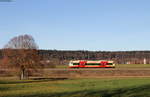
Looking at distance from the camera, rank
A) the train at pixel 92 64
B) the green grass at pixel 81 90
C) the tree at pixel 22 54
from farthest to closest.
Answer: the train at pixel 92 64 → the tree at pixel 22 54 → the green grass at pixel 81 90

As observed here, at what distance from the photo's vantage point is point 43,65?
186 ft

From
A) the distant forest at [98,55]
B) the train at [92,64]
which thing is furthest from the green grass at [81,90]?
the distant forest at [98,55]

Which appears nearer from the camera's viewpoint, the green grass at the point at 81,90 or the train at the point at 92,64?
the green grass at the point at 81,90

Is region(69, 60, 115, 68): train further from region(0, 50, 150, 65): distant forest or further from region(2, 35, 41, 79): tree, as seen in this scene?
region(0, 50, 150, 65): distant forest

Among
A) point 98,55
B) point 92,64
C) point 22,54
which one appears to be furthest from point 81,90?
point 98,55

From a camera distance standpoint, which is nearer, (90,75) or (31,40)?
(31,40)

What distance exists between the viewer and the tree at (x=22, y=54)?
176 feet

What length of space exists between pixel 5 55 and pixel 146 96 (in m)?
38.7

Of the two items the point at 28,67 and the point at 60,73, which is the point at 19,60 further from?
the point at 60,73

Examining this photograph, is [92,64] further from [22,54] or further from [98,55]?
[98,55]

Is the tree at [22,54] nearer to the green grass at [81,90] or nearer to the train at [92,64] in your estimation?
the green grass at [81,90]

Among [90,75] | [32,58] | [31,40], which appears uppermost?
[31,40]

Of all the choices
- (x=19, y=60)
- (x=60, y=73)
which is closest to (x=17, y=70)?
(x=19, y=60)

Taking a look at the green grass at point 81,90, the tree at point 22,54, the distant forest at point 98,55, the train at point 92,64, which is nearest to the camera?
the green grass at point 81,90
